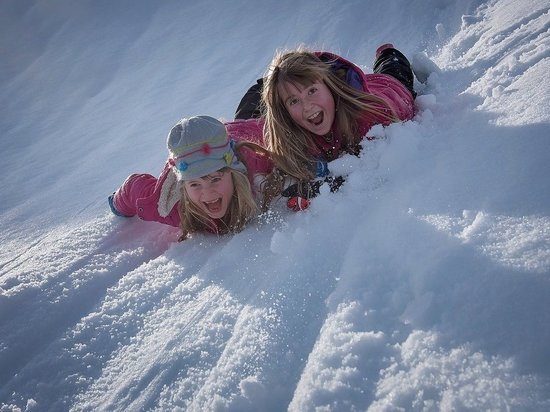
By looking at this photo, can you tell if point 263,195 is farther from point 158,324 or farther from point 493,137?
point 493,137

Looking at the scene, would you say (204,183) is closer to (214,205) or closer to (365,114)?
(214,205)

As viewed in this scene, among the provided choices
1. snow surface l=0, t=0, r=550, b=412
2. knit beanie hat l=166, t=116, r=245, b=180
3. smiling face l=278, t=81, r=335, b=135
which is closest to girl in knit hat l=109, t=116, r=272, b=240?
knit beanie hat l=166, t=116, r=245, b=180

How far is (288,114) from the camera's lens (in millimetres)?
2236

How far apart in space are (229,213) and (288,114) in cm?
69

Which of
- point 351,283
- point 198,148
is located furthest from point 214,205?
point 351,283

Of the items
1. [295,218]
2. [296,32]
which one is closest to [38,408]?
[295,218]

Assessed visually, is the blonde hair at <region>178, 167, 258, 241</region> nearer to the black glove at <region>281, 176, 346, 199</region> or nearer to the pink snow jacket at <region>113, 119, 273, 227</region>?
→ the pink snow jacket at <region>113, 119, 273, 227</region>

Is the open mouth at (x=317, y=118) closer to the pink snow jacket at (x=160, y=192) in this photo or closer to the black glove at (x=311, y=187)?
the pink snow jacket at (x=160, y=192)

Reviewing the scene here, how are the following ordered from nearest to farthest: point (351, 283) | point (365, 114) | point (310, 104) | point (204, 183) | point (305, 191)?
1. point (351, 283)
2. point (305, 191)
3. point (204, 183)
4. point (310, 104)
5. point (365, 114)

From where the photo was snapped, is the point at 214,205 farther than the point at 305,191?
Yes

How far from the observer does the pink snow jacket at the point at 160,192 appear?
209 cm

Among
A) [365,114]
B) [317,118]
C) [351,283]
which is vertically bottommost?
[351,283]

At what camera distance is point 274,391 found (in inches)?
40.6

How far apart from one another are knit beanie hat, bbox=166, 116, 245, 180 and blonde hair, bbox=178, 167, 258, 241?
9 centimetres
